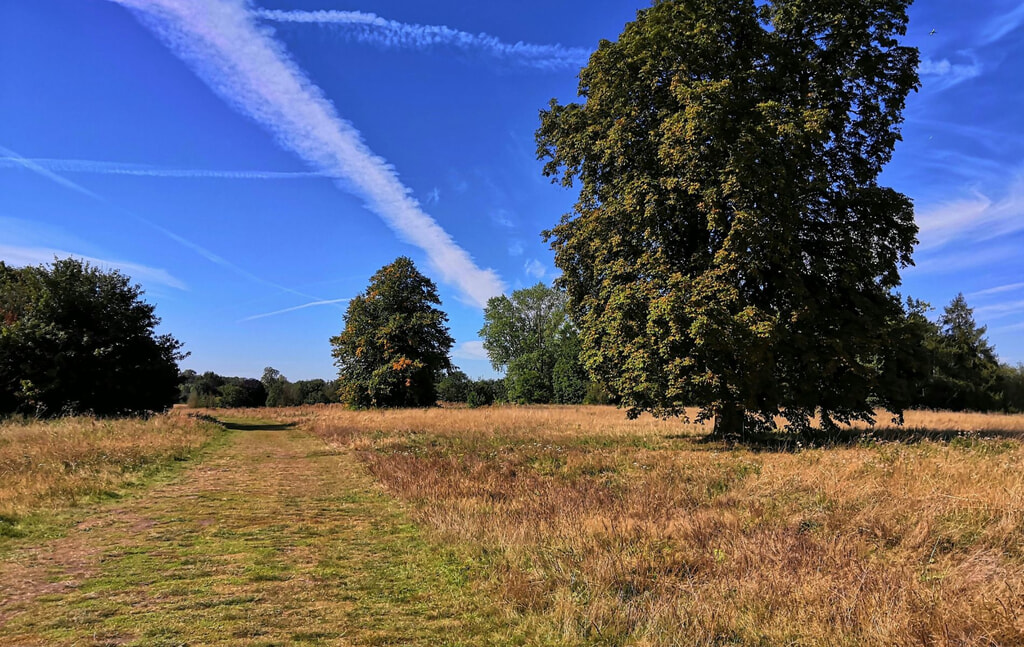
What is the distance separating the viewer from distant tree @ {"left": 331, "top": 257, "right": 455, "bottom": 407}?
147ft

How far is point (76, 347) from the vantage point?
82.3ft

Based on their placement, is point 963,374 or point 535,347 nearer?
point 963,374

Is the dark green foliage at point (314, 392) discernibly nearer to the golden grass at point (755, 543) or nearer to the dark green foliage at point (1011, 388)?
the golden grass at point (755, 543)

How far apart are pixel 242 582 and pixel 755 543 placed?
18.4ft

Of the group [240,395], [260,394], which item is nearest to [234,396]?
[240,395]

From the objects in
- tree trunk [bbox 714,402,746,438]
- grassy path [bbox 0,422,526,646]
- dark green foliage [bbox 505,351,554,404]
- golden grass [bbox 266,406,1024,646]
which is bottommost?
grassy path [bbox 0,422,526,646]

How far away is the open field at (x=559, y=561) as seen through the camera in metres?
3.79

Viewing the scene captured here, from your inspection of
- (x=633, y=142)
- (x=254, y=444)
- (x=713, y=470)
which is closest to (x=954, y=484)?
(x=713, y=470)

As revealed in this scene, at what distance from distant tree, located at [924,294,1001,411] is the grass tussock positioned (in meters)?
61.7

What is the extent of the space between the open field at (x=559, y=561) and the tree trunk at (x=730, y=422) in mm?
4796

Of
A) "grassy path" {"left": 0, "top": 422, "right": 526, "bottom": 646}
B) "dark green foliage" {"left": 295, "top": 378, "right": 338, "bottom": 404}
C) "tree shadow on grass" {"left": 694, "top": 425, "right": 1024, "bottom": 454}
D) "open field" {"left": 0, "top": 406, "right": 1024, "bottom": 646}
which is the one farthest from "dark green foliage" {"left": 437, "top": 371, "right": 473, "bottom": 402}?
"grassy path" {"left": 0, "top": 422, "right": 526, "bottom": 646}

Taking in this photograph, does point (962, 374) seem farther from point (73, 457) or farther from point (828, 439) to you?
point (73, 457)

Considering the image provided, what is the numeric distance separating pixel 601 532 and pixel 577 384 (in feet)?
194

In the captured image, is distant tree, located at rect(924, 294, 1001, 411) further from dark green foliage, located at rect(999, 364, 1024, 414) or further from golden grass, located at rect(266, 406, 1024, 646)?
golden grass, located at rect(266, 406, 1024, 646)
